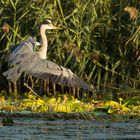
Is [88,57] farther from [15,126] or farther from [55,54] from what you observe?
[15,126]

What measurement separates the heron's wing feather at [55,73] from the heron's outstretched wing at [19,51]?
0.86ft

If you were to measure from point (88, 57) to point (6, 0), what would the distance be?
182 centimetres

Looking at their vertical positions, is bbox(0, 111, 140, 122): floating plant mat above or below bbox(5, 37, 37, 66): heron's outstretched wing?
below

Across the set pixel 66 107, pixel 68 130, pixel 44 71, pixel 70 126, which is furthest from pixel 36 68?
pixel 68 130

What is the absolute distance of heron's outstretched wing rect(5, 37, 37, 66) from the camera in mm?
13500

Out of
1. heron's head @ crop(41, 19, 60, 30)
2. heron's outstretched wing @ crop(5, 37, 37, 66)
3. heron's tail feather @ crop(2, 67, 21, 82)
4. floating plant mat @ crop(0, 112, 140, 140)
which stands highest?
heron's head @ crop(41, 19, 60, 30)

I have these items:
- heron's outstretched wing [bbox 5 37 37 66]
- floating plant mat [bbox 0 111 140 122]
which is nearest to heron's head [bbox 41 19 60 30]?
heron's outstretched wing [bbox 5 37 37 66]

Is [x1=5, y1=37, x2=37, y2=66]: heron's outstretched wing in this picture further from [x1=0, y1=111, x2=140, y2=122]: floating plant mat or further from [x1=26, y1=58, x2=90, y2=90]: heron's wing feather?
[x1=0, y1=111, x2=140, y2=122]: floating plant mat

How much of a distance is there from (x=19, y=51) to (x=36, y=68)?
16.0 inches

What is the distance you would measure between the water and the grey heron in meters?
2.83

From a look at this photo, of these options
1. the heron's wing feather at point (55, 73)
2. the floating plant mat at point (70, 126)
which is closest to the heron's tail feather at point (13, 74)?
the heron's wing feather at point (55, 73)

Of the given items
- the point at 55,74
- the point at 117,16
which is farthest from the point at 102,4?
the point at 55,74

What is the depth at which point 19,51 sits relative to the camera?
44.6 ft

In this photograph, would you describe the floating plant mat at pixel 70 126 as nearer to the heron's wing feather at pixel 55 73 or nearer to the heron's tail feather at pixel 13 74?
the heron's wing feather at pixel 55 73
